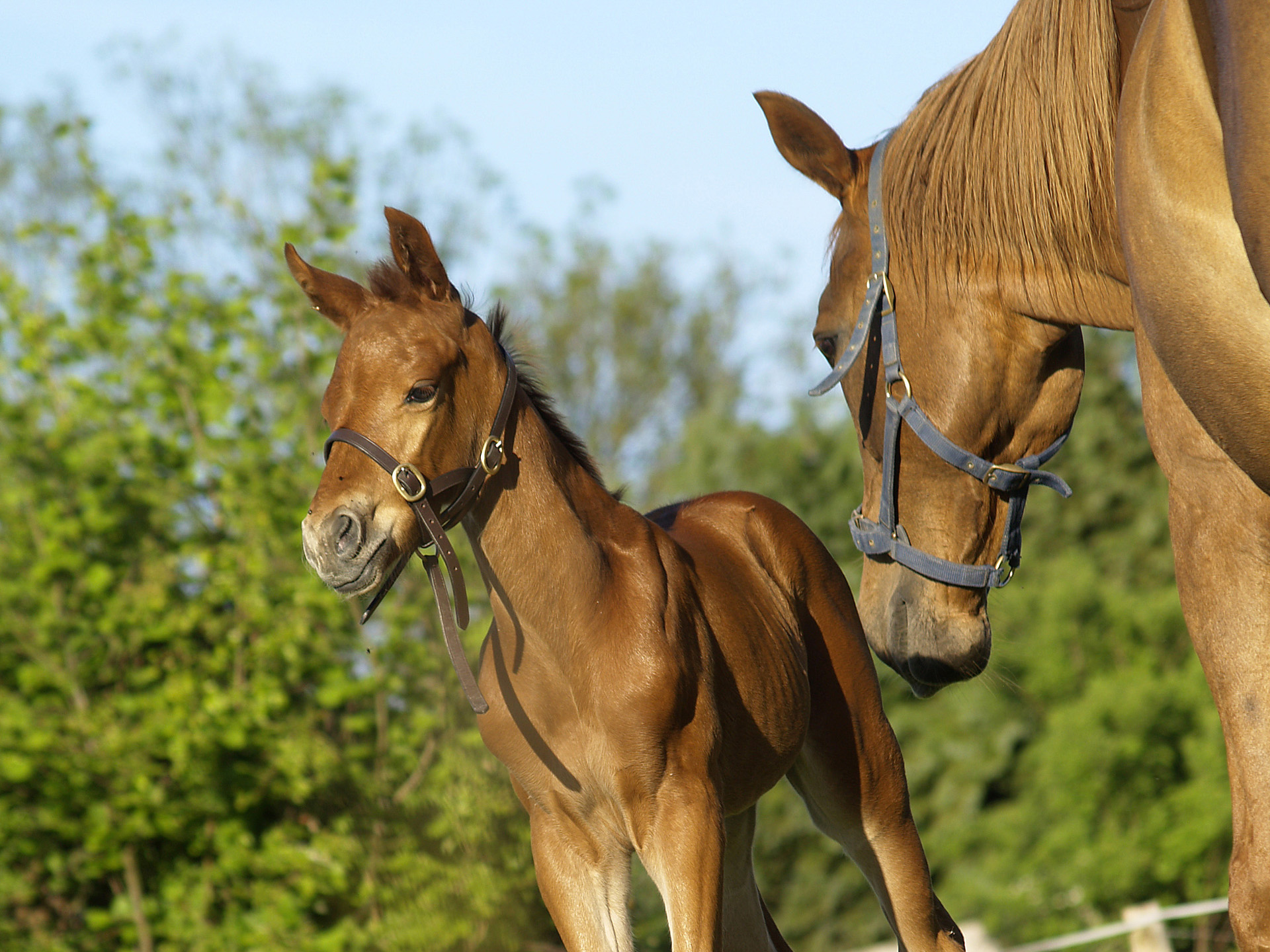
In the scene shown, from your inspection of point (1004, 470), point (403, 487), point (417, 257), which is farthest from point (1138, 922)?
point (417, 257)

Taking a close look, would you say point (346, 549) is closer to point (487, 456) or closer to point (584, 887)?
point (487, 456)

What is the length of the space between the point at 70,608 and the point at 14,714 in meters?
0.68

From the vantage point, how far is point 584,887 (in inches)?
103

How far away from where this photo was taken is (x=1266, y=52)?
1.33 m

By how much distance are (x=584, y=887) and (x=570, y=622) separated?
1.95 feet

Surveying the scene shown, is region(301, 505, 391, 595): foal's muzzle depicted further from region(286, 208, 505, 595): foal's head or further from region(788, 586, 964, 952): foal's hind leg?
region(788, 586, 964, 952): foal's hind leg

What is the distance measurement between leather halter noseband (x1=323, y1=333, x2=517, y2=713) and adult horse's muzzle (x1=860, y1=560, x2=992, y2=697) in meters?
0.97

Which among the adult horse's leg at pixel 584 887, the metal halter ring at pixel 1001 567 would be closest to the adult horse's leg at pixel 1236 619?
the metal halter ring at pixel 1001 567

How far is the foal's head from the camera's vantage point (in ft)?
7.87

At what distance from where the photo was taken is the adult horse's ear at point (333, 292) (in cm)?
271

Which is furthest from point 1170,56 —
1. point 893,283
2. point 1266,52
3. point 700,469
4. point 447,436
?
point 700,469

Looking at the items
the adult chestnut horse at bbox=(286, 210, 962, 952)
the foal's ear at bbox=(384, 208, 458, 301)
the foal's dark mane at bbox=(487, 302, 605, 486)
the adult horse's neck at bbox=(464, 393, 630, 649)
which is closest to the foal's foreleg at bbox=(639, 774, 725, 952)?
the adult chestnut horse at bbox=(286, 210, 962, 952)

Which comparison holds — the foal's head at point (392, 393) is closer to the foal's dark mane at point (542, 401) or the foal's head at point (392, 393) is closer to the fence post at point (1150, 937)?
the foal's dark mane at point (542, 401)

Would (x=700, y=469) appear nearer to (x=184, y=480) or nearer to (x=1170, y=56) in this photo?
(x=184, y=480)
